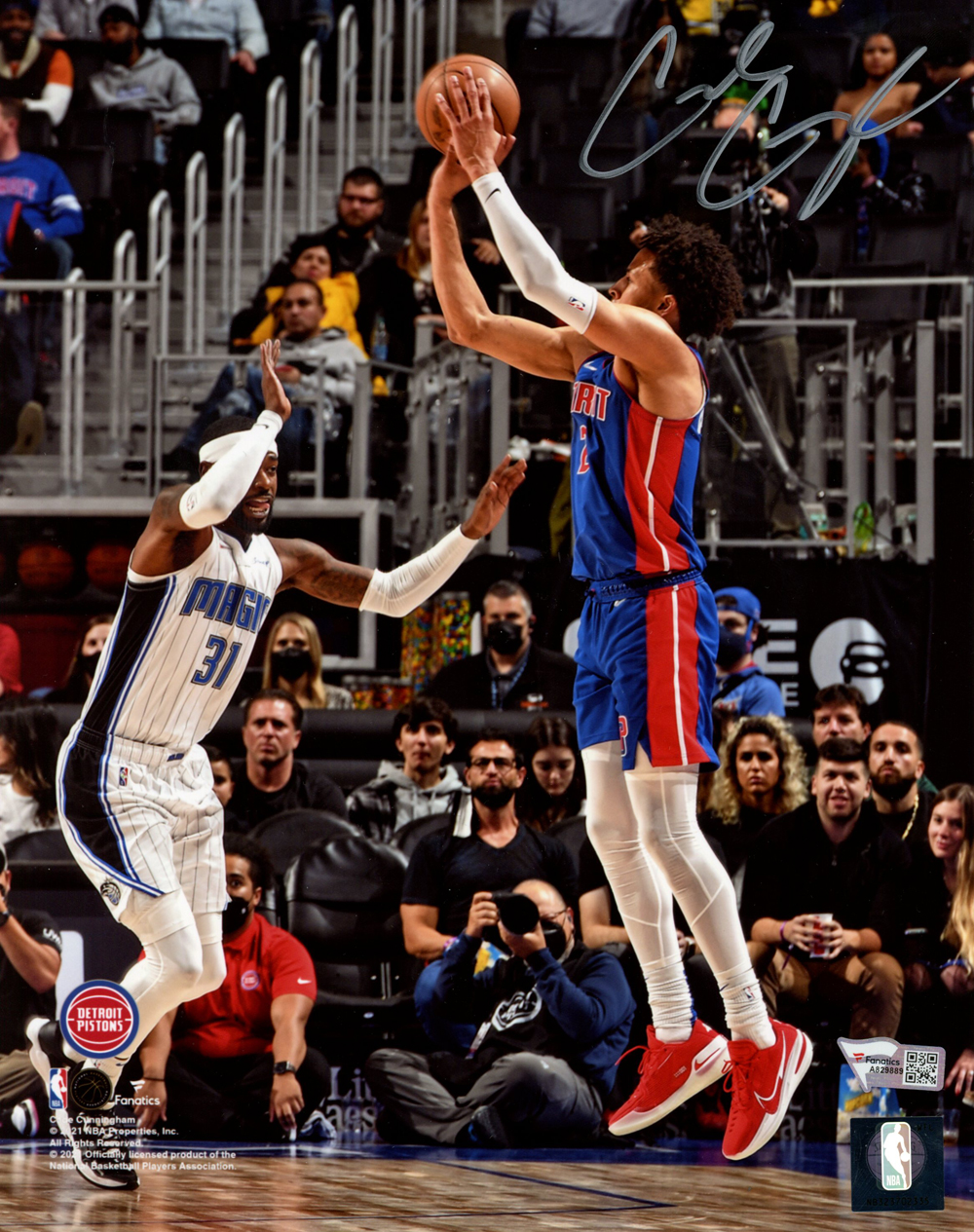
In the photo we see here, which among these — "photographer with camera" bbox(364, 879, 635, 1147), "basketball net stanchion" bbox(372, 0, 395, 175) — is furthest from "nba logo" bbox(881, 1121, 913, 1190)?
"basketball net stanchion" bbox(372, 0, 395, 175)

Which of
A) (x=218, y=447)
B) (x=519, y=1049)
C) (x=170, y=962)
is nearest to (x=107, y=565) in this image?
(x=218, y=447)

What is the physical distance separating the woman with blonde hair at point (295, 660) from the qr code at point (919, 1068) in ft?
8.99

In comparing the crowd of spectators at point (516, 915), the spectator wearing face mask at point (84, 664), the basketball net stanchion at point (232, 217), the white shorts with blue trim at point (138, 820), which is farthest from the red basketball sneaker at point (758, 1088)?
the basketball net stanchion at point (232, 217)

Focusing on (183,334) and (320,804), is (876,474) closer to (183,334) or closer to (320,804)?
(320,804)

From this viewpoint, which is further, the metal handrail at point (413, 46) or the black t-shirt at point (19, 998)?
the metal handrail at point (413, 46)

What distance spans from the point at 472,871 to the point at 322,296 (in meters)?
3.02

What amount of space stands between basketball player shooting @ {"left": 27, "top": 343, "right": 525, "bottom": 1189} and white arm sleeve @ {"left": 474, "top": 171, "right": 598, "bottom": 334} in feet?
2.47

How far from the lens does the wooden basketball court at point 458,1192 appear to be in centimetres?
420

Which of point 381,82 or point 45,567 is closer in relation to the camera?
point 45,567

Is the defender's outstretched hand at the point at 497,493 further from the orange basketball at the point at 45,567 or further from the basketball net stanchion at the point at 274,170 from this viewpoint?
the basketball net stanchion at the point at 274,170

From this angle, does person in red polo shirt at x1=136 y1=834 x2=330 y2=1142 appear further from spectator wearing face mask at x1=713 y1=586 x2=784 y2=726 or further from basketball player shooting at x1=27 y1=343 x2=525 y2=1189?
spectator wearing face mask at x1=713 y1=586 x2=784 y2=726

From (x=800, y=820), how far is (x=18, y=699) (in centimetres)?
285

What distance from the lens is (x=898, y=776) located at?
250 inches
